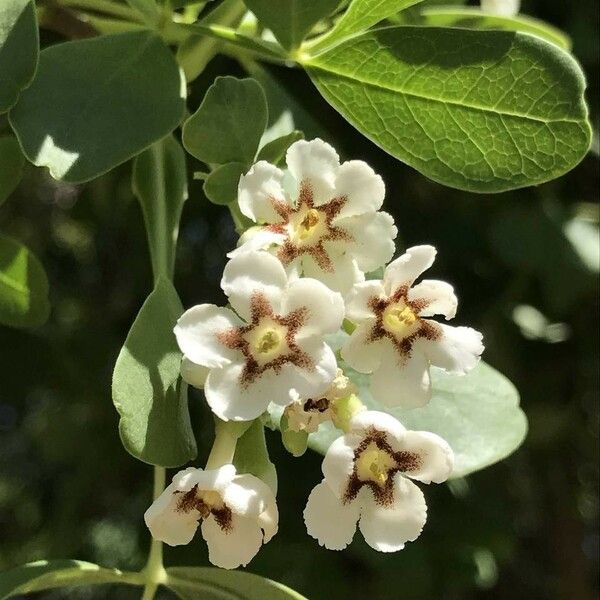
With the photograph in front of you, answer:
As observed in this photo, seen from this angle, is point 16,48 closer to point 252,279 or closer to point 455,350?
point 252,279

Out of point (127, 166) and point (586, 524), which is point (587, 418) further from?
point (127, 166)

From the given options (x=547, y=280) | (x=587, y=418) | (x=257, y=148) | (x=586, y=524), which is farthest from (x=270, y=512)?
(x=586, y=524)

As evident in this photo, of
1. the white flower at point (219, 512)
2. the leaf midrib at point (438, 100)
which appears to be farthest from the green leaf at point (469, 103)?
the white flower at point (219, 512)

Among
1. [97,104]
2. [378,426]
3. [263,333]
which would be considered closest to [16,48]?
[97,104]

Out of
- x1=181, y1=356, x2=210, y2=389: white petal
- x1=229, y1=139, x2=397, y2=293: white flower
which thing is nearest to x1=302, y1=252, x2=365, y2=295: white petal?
x1=229, y1=139, x2=397, y2=293: white flower

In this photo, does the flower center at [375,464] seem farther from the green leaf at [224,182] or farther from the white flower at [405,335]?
the green leaf at [224,182]
